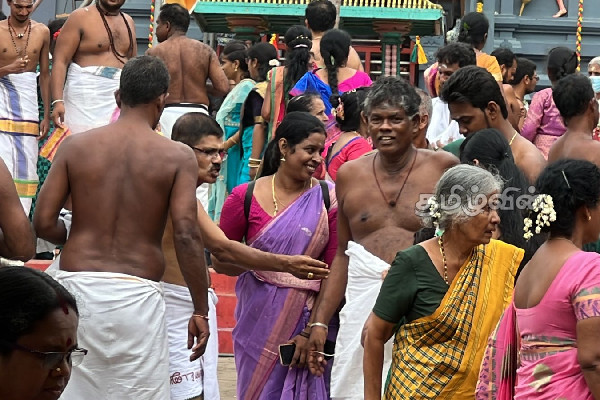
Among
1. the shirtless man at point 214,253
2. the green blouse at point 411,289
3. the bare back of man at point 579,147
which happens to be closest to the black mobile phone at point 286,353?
the shirtless man at point 214,253

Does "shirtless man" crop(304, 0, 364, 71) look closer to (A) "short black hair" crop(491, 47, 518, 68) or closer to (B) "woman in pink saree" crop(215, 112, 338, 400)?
(A) "short black hair" crop(491, 47, 518, 68)

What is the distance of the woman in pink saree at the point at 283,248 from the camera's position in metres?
6.75

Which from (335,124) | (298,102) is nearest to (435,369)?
(298,102)

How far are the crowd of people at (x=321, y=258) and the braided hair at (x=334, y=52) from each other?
160 cm

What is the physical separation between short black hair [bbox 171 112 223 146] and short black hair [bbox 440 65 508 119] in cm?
129

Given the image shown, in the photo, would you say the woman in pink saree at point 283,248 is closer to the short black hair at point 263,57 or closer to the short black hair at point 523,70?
the short black hair at point 523,70

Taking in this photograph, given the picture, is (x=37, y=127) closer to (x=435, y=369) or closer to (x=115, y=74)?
(x=115, y=74)

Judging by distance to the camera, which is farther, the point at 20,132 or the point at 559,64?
the point at 559,64

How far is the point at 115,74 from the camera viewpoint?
1014cm

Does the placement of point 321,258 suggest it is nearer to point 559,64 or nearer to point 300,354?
point 300,354

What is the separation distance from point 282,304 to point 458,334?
1840 mm

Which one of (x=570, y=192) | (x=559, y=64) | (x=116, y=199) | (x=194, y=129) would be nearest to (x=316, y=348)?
(x=194, y=129)

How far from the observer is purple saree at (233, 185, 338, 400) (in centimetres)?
675

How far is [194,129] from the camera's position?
6.54 meters
